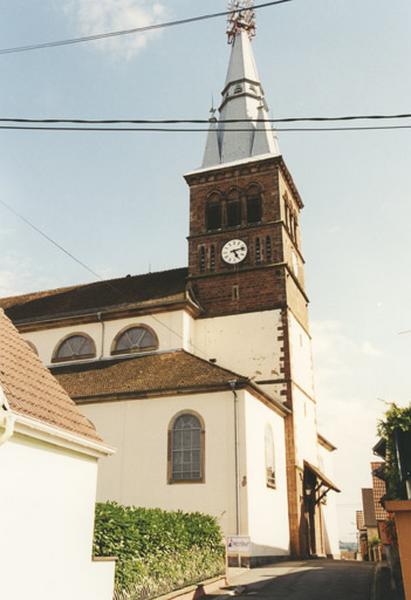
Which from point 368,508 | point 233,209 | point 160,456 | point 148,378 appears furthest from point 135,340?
point 368,508

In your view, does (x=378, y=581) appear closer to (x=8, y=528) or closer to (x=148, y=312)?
(x=8, y=528)

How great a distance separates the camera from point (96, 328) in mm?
27375

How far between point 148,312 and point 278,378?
6520 millimetres

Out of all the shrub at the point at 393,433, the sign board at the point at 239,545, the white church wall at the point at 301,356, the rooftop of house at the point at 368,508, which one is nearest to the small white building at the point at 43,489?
the shrub at the point at 393,433

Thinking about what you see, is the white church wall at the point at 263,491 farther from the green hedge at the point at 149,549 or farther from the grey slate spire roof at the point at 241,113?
the grey slate spire roof at the point at 241,113

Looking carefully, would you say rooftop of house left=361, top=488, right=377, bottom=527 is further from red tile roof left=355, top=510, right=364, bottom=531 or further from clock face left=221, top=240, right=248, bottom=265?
clock face left=221, top=240, right=248, bottom=265

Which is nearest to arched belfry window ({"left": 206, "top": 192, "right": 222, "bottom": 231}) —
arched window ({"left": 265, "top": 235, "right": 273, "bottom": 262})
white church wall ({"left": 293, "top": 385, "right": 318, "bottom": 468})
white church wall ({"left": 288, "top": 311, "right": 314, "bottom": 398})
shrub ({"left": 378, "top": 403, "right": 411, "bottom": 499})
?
arched window ({"left": 265, "top": 235, "right": 273, "bottom": 262})

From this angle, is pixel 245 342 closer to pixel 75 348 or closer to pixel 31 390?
pixel 75 348

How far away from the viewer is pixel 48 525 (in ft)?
29.2

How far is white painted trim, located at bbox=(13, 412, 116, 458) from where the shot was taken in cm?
835

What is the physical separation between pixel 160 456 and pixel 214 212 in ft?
46.0

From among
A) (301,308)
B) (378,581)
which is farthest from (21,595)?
(301,308)

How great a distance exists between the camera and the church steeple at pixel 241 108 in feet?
104

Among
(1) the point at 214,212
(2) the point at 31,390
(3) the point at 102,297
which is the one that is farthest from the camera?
(1) the point at 214,212
